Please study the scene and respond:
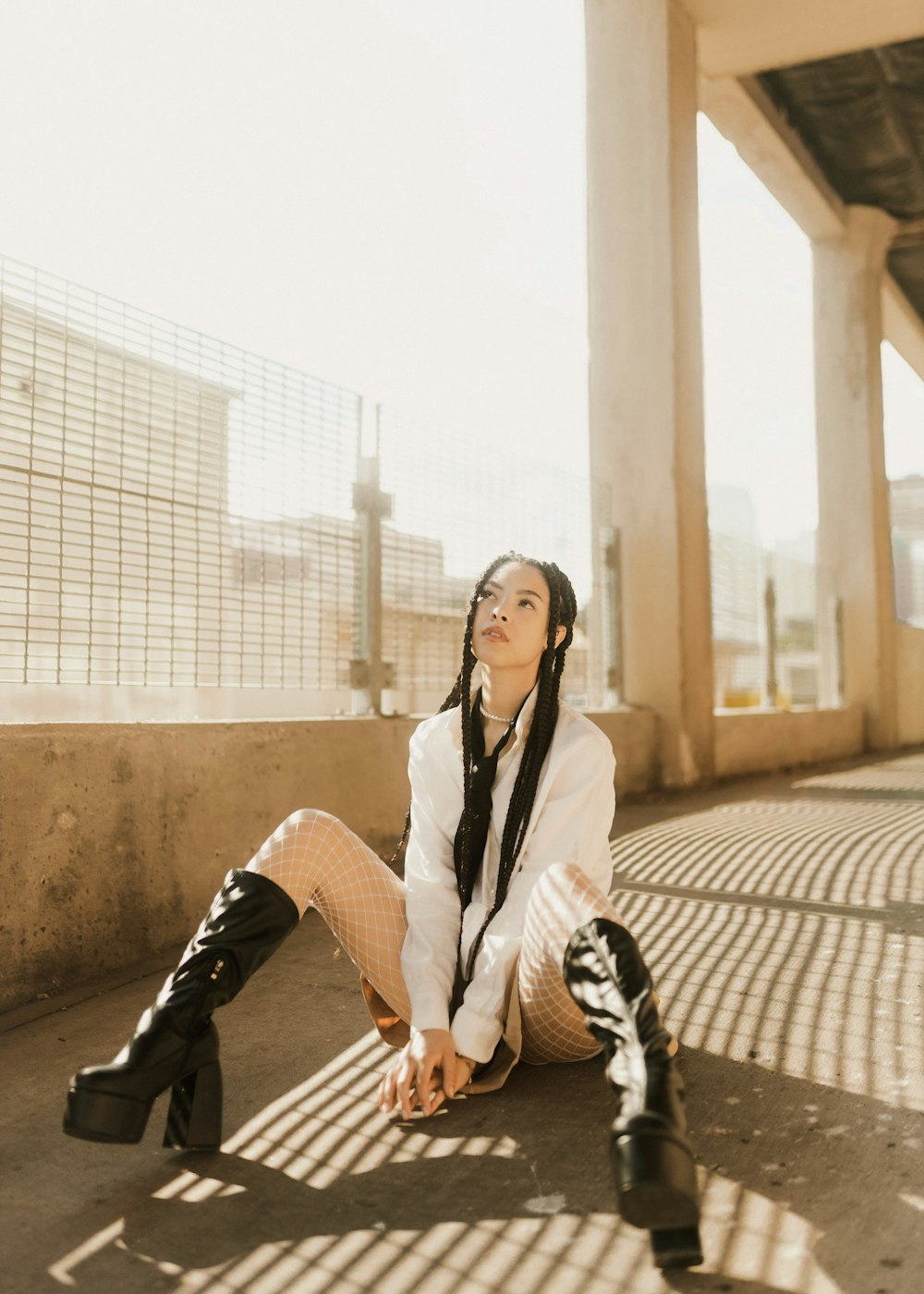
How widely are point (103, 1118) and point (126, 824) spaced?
1.66 meters

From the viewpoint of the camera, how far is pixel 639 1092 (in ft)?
4.83

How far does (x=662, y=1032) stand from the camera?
5.11ft

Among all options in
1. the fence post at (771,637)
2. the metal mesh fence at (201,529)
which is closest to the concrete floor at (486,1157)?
the metal mesh fence at (201,529)

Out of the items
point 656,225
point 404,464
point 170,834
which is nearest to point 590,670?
point 404,464

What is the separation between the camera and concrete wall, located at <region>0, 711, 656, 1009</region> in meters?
2.88

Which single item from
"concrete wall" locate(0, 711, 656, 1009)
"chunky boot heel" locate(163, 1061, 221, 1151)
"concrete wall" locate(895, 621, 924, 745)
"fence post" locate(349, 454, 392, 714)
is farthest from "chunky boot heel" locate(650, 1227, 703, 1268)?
"concrete wall" locate(895, 621, 924, 745)

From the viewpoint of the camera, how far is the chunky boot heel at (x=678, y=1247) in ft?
4.62

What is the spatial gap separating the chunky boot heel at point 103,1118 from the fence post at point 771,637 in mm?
9315

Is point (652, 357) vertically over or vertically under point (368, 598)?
over

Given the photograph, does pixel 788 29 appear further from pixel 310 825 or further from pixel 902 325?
pixel 310 825

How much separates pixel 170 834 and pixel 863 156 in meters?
11.9

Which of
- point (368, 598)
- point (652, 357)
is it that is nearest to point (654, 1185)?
point (368, 598)

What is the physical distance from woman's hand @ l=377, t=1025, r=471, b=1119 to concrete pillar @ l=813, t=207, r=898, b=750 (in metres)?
12.0

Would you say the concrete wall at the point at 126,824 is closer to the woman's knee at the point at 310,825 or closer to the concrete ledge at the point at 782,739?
the woman's knee at the point at 310,825
